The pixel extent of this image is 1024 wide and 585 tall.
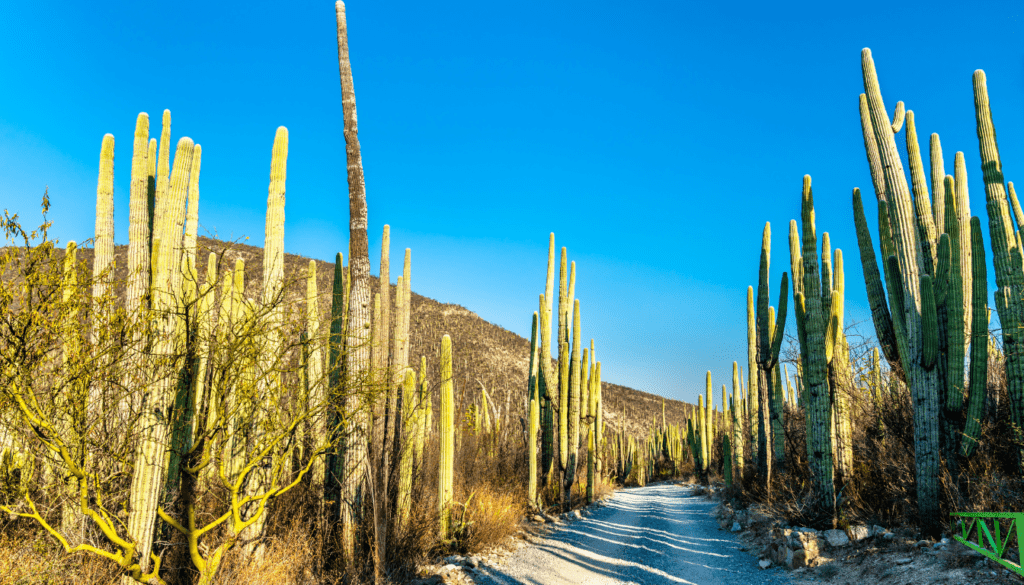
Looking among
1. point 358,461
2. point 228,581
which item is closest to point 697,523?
point 358,461

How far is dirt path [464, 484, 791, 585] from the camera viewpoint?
7121mm

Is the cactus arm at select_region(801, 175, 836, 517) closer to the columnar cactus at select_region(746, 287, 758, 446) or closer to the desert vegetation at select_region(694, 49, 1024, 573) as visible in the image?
the desert vegetation at select_region(694, 49, 1024, 573)

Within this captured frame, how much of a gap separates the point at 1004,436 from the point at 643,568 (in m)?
4.62

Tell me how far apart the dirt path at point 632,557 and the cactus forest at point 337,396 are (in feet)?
1.99

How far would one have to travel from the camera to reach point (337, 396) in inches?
213

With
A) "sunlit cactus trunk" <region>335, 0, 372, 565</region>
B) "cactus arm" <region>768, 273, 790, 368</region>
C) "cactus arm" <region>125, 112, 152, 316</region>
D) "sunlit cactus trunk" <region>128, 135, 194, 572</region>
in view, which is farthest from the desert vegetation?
"cactus arm" <region>125, 112, 152, 316</region>

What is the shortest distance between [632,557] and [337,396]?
532cm

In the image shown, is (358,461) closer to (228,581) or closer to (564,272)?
(228,581)

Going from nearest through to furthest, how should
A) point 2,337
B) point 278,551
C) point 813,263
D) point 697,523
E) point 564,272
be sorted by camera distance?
point 2,337 < point 278,551 < point 813,263 < point 697,523 < point 564,272

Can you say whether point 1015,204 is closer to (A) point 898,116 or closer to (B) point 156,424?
(A) point 898,116

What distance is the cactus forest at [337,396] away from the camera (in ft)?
14.5

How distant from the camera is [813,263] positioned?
9016 mm

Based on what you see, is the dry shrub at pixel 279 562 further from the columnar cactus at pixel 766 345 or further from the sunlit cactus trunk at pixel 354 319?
the columnar cactus at pixel 766 345

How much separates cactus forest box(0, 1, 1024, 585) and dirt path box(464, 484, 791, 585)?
0.61 metres
